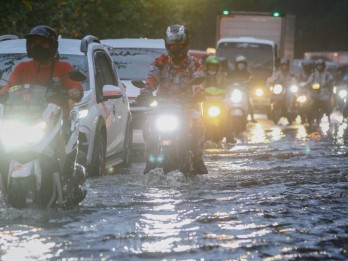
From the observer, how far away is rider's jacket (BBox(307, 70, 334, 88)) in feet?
102

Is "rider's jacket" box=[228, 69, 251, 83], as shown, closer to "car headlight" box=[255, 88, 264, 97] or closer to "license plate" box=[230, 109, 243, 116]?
"license plate" box=[230, 109, 243, 116]

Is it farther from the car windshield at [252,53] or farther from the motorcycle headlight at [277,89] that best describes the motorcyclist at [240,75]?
the car windshield at [252,53]

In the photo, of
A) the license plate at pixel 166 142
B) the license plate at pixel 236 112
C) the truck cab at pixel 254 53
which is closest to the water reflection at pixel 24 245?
the license plate at pixel 166 142

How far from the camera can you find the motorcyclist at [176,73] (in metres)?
13.7

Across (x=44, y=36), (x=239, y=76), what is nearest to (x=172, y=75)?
(x=44, y=36)

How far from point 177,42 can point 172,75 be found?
0.39 m

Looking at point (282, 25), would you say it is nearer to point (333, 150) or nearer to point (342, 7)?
point (333, 150)

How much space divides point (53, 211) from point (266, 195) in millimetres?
2639

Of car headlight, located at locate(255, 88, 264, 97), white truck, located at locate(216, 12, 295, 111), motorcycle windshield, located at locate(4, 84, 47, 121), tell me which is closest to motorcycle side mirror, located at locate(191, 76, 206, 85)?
motorcycle windshield, located at locate(4, 84, 47, 121)

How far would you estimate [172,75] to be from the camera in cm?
1380

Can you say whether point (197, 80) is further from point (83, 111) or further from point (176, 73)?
point (83, 111)

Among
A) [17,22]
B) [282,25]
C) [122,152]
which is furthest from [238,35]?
[122,152]

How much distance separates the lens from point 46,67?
10.7 m

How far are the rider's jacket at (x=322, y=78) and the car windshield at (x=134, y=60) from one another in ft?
38.0
